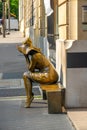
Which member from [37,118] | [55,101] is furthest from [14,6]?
[37,118]

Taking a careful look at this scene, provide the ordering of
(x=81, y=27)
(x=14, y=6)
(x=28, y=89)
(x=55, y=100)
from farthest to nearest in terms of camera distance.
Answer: (x=14, y=6)
(x=28, y=89)
(x=81, y=27)
(x=55, y=100)

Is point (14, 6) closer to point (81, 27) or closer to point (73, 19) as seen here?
point (73, 19)

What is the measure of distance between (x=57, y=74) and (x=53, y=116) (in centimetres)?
118

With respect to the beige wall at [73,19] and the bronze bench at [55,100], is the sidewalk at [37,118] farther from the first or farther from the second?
the beige wall at [73,19]

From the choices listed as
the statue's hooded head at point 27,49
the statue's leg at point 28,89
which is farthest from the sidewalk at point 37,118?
the statue's hooded head at point 27,49

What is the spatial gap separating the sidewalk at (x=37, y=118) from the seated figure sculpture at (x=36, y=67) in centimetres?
37

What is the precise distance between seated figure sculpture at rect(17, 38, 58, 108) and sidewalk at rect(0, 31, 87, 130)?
0.37m

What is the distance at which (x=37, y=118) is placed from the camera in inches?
363

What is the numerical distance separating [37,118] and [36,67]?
1447mm

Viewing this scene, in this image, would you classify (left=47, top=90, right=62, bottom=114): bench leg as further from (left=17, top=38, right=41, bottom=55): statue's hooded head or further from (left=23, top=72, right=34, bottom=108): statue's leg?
(left=17, top=38, right=41, bottom=55): statue's hooded head

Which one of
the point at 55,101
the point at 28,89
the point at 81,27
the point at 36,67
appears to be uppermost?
the point at 81,27

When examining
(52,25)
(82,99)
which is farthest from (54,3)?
(82,99)

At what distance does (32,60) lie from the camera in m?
10.1

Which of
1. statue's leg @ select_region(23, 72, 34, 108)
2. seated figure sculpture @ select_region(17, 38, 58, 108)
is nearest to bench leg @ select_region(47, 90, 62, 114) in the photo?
seated figure sculpture @ select_region(17, 38, 58, 108)
